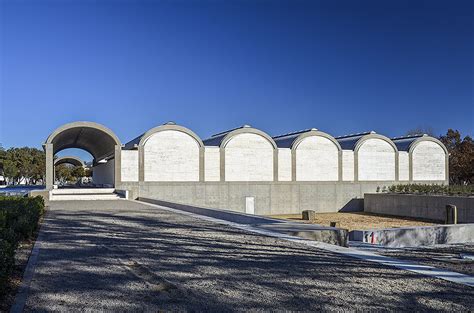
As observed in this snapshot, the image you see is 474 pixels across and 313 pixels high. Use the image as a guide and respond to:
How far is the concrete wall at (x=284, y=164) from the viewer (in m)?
34.9

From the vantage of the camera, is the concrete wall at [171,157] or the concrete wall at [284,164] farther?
the concrete wall at [284,164]

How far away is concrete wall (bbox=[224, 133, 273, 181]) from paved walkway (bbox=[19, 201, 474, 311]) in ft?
74.3

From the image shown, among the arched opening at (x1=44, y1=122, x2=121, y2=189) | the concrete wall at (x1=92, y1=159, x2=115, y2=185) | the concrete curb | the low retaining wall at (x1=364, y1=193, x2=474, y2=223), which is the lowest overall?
the low retaining wall at (x1=364, y1=193, x2=474, y2=223)

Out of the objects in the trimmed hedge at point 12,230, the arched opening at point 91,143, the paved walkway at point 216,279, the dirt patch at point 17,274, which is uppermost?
the arched opening at point 91,143

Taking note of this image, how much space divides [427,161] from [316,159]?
11.4 metres

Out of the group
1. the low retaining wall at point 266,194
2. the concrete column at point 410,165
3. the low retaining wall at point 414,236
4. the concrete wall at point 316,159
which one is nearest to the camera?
the low retaining wall at point 414,236

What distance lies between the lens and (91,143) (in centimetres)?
A: 3947

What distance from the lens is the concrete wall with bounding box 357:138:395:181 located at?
38.0m

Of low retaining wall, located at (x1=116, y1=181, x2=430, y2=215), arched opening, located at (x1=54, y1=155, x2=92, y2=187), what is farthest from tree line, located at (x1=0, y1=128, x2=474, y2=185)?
A: low retaining wall, located at (x1=116, y1=181, x2=430, y2=215)

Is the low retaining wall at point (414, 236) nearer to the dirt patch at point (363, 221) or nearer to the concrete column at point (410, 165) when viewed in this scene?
the dirt patch at point (363, 221)

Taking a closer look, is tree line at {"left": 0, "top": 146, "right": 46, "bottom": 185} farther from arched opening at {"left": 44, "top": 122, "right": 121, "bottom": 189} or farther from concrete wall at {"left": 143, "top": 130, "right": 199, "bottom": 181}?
concrete wall at {"left": 143, "top": 130, "right": 199, "bottom": 181}

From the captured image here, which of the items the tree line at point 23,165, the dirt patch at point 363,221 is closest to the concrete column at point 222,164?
the dirt patch at point 363,221

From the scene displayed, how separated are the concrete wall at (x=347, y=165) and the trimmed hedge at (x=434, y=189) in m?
3.31

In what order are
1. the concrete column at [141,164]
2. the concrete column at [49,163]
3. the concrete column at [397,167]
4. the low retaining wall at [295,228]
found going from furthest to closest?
the concrete column at [397,167]
the concrete column at [141,164]
the concrete column at [49,163]
the low retaining wall at [295,228]
